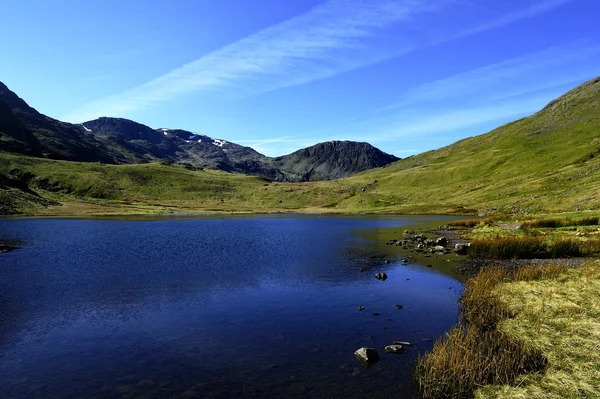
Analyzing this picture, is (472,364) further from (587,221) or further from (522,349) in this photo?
(587,221)

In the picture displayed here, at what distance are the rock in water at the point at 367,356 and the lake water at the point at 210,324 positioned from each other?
1.27ft

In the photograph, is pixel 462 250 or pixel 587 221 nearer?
pixel 462 250

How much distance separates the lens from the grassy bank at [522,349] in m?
15.0

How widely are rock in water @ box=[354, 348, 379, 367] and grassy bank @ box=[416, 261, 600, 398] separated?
2.76 metres

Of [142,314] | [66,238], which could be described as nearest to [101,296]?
[142,314]

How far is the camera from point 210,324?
26.0m

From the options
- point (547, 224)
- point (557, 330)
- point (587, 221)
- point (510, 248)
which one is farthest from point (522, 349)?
point (547, 224)

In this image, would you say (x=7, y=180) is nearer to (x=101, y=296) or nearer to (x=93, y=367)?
(x=101, y=296)

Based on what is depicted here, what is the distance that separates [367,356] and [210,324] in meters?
11.5

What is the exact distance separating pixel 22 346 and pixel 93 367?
242 inches

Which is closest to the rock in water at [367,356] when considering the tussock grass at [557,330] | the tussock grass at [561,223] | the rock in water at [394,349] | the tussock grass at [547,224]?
the rock in water at [394,349]

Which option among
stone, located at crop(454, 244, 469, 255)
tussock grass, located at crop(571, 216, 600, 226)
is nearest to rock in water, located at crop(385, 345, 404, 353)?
stone, located at crop(454, 244, 469, 255)

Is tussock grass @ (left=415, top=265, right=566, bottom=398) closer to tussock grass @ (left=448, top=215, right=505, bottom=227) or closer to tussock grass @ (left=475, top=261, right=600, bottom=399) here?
tussock grass @ (left=475, top=261, right=600, bottom=399)

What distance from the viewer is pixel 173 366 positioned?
19500 mm
